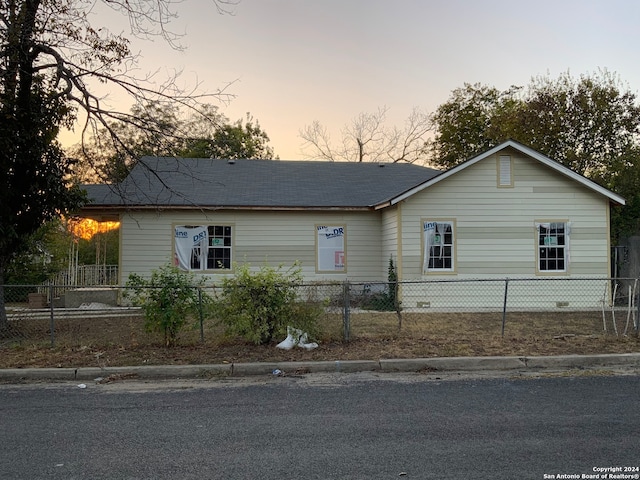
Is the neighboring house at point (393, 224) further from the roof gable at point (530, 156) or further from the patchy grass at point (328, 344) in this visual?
the patchy grass at point (328, 344)

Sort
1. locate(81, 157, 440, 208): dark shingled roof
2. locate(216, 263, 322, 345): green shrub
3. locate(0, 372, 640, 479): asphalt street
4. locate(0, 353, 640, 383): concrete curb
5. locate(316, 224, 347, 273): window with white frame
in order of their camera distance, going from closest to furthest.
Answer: locate(0, 372, 640, 479): asphalt street
locate(0, 353, 640, 383): concrete curb
locate(216, 263, 322, 345): green shrub
locate(81, 157, 440, 208): dark shingled roof
locate(316, 224, 347, 273): window with white frame

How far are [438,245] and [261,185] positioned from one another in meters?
6.57

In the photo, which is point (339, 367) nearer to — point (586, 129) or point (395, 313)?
point (395, 313)

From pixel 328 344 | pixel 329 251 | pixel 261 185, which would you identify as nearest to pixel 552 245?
pixel 329 251

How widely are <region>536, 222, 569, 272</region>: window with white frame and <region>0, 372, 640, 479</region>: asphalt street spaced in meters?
8.22

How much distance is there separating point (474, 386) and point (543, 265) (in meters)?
9.50

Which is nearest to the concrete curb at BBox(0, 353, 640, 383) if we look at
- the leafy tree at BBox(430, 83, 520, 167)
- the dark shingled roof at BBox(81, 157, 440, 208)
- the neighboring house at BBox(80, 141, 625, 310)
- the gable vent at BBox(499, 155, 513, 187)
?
the neighboring house at BBox(80, 141, 625, 310)

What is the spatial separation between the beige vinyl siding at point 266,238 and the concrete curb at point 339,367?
27.3ft

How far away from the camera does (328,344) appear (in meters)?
9.05

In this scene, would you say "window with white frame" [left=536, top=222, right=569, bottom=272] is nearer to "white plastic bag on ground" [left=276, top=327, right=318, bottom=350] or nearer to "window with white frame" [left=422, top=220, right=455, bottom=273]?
"window with white frame" [left=422, top=220, right=455, bottom=273]

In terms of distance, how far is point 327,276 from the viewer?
53.7 ft

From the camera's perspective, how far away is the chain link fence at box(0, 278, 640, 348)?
9.40 meters

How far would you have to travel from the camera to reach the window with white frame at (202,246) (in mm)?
15906

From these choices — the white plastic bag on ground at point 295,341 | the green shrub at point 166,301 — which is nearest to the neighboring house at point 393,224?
the green shrub at point 166,301
